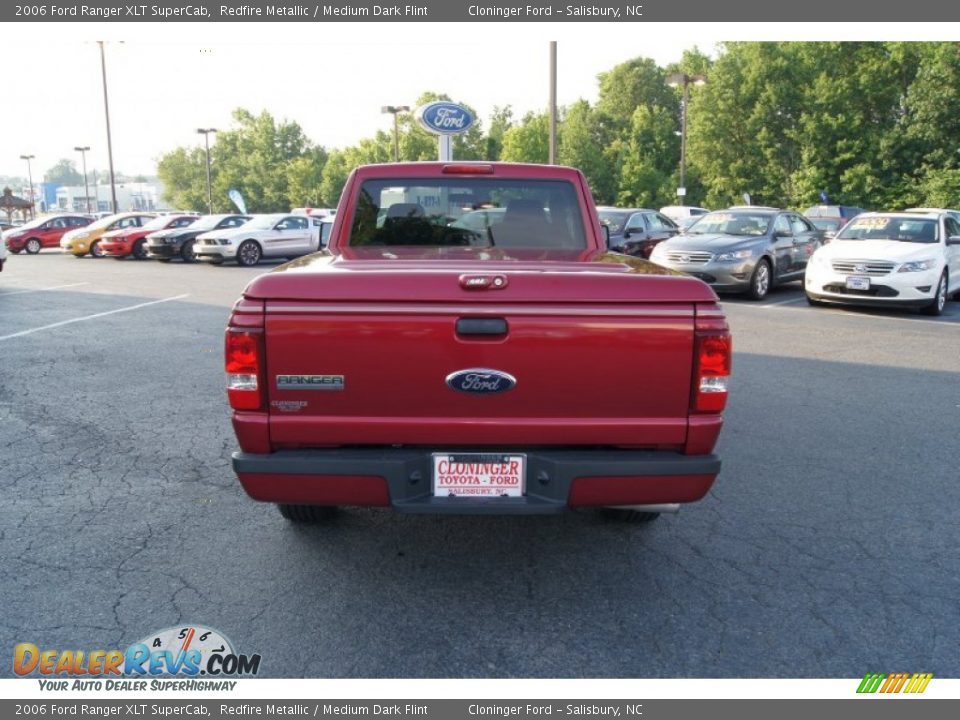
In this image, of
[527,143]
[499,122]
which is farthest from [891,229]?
[499,122]

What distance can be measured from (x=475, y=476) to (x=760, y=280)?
12443 mm

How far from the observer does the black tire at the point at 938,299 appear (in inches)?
493

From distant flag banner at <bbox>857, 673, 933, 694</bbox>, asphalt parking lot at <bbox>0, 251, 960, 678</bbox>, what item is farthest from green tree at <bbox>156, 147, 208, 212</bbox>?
distant flag banner at <bbox>857, 673, 933, 694</bbox>

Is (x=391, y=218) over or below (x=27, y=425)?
over

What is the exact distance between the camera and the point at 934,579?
12.3 feet

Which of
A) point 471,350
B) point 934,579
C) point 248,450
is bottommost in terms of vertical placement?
point 934,579

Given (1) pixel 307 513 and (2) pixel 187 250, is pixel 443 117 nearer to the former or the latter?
(2) pixel 187 250

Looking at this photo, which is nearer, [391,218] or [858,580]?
[858,580]

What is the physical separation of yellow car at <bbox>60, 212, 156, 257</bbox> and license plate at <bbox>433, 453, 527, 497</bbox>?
90.7ft

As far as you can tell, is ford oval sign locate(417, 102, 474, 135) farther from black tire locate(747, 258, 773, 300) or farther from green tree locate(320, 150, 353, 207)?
green tree locate(320, 150, 353, 207)

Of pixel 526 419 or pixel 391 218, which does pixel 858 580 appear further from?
pixel 391 218

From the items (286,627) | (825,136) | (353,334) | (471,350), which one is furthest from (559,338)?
(825,136)

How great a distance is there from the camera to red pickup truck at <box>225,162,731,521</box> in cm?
310

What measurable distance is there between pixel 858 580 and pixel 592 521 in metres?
1.36
